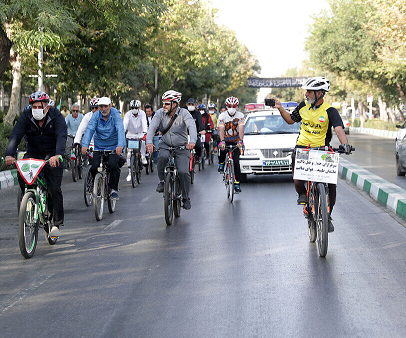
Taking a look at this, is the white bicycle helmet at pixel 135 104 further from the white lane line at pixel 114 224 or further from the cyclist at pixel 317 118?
the cyclist at pixel 317 118

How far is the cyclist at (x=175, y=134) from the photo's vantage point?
31.8 ft

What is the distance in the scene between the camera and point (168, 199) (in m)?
9.30

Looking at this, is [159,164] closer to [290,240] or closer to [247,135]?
[290,240]

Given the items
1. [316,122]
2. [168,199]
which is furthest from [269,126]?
[316,122]

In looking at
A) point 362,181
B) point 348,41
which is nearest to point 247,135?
point 362,181

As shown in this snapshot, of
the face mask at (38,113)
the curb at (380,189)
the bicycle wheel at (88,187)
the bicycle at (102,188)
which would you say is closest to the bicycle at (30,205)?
the face mask at (38,113)

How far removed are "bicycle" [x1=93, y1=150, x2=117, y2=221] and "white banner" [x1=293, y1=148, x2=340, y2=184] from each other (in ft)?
12.2

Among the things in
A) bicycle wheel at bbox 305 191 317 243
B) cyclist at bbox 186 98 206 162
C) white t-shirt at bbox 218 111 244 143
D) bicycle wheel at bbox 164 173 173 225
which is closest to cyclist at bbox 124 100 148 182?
cyclist at bbox 186 98 206 162

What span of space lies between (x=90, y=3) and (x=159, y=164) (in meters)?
10.2

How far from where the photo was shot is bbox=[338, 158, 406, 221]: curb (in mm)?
10484

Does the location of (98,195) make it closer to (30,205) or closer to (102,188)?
(102,188)

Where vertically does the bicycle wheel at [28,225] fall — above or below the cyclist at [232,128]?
below

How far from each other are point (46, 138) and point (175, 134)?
238 cm

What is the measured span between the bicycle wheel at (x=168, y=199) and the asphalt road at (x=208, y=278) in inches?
6.5
